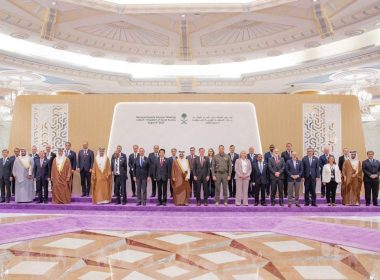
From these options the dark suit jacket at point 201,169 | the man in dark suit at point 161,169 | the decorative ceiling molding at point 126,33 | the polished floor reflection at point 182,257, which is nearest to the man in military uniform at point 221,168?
the dark suit jacket at point 201,169

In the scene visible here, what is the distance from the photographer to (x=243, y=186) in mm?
7145

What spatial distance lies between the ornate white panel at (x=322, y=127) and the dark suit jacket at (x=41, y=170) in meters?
5.77

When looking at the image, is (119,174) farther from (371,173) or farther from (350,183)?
(371,173)

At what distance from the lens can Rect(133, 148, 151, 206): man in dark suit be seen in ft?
23.2

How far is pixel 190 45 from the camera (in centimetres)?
1129

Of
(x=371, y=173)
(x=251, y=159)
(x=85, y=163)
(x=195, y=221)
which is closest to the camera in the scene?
(x=195, y=221)

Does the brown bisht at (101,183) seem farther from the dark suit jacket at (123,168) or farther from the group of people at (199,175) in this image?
the dark suit jacket at (123,168)

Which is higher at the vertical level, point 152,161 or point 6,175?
point 152,161

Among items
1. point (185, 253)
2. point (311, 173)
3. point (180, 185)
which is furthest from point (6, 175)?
point (311, 173)

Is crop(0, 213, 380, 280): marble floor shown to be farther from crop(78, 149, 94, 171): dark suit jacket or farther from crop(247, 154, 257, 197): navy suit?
crop(78, 149, 94, 171): dark suit jacket

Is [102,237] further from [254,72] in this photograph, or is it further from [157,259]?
[254,72]

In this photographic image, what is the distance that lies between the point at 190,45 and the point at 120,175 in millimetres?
5636

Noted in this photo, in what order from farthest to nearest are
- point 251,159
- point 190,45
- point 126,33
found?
1. point 190,45
2. point 126,33
3. point 251,159

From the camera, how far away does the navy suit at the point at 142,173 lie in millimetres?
7074
